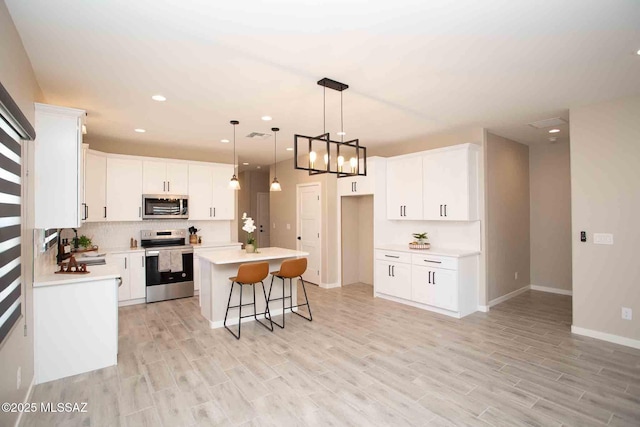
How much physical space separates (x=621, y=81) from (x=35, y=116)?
543 cm

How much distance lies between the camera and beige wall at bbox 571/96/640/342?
361cm

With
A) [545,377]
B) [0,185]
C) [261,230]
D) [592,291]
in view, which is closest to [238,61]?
[0,185]

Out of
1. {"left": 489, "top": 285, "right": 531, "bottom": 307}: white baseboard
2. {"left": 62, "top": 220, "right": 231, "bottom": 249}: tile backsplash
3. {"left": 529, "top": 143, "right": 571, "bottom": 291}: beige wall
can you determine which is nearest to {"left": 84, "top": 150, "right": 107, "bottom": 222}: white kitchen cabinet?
{"left": 62, "top": 220, "right": 231, "bottom": 249}: tile backsplash

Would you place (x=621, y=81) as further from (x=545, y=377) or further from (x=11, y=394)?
(x=11, y=394)

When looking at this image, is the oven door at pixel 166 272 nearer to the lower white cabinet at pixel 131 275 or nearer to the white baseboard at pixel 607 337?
the lower white cabinet at pixel 131 275

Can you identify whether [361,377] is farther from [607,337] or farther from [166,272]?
[166,272]

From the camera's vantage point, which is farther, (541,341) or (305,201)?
(305,201)

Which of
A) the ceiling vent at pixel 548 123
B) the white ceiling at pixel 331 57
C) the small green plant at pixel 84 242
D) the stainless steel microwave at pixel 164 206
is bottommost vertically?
the small green plant at pixel 84 242

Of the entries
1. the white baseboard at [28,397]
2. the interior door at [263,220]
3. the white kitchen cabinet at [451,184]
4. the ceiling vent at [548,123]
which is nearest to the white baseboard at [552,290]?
the white kitchen cabinet at [451,184]

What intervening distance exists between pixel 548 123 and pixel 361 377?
4.24 metres

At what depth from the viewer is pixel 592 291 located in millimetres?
3869

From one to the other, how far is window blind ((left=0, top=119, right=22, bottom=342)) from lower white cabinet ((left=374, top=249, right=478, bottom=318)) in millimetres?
4563

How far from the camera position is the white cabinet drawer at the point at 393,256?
5266mm

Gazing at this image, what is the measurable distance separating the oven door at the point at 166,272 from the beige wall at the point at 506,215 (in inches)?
192
